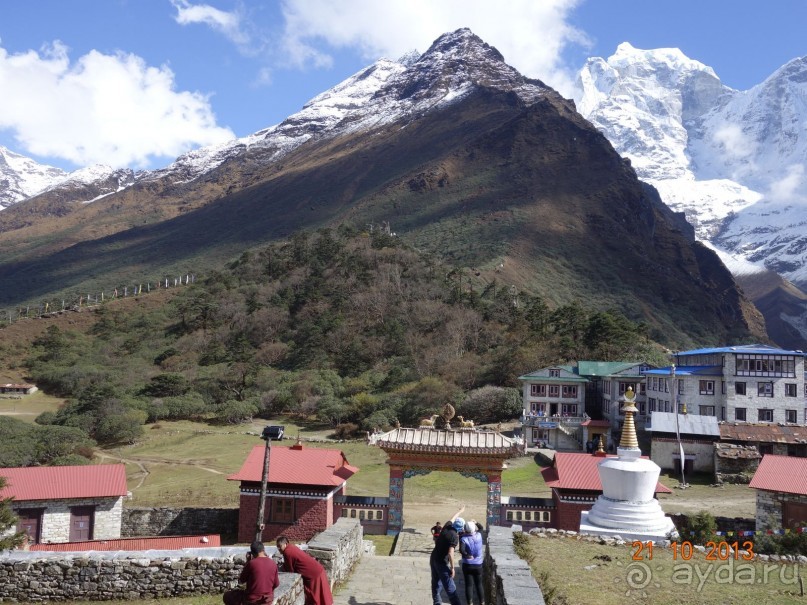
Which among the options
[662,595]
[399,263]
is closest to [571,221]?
[399,263]

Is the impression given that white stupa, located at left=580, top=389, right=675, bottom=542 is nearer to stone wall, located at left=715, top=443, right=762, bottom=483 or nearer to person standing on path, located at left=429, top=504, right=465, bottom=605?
person standing on path, located at left=429, top=504, right=465, bottom=605

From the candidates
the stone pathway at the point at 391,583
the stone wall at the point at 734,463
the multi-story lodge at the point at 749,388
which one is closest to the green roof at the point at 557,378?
the multi-story lodge at the point at 749,388

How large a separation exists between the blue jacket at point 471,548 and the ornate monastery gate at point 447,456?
32.6 ft

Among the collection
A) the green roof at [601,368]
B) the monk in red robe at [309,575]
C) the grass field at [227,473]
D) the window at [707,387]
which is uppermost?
the green roof at [601,368]

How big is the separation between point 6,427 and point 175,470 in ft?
44.4

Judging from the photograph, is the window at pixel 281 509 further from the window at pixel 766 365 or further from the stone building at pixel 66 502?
the window at pixel 766 365

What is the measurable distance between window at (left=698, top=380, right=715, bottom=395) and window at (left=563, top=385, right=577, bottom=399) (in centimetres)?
817

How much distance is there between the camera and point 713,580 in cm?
1246

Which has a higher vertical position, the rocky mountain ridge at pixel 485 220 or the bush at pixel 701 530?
the rocky mountain ridge at pixel 485 220

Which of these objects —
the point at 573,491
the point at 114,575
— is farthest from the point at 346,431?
the point at 114,575

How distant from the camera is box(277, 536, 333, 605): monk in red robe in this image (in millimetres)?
10078

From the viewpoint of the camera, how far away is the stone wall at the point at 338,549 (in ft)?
42.2

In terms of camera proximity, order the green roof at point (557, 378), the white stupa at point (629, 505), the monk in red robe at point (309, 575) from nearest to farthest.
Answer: the monk in red robe at point (309, 575) → the white stupa at point (629, 505) → the green roof at point (557, 378)

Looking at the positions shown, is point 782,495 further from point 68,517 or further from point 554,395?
point 554,395
